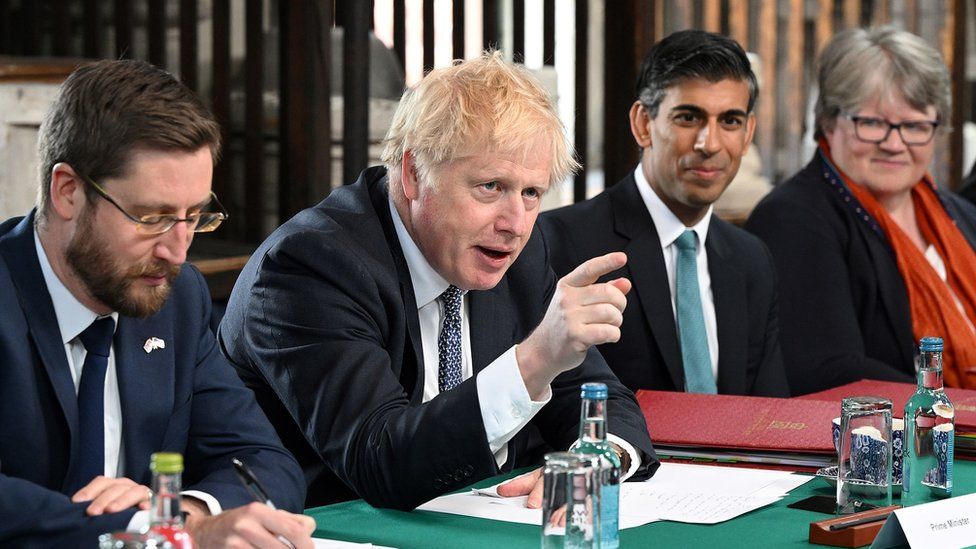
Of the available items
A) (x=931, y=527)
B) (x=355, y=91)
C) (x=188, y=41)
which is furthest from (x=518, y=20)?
(x=931, y=527)

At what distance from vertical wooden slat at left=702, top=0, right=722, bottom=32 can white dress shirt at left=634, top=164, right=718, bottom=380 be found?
2.41 m

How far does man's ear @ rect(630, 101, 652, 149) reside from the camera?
3.28m

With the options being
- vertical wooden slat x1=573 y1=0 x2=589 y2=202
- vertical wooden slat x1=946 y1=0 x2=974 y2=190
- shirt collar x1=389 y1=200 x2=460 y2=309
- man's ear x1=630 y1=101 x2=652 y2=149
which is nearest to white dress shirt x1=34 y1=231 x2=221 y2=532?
shirt collar x1=389 y1=200 x2=460 y2=309

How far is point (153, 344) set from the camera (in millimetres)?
2033

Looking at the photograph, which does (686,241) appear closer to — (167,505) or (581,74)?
(581,74)

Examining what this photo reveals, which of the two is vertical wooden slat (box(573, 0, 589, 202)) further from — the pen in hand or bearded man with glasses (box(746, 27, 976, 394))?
the pen in hand

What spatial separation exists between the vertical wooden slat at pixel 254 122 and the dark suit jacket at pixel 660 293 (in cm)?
130

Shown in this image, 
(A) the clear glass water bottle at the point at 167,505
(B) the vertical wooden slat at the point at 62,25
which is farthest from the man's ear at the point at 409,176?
(B) the vertical wooden slat at the point at 62,25

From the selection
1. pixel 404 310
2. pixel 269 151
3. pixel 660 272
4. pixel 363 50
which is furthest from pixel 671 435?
pixel 269 151

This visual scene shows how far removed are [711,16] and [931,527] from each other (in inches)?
157

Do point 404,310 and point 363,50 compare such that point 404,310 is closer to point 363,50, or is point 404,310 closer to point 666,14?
point 363,50

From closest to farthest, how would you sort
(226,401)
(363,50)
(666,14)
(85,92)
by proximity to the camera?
1. (85,92)
2. (226,401)
3. (363,50)
4. (666,14)

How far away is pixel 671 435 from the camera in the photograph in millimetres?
2375

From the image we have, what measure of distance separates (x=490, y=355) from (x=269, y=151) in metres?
2.20
